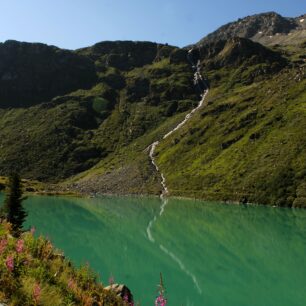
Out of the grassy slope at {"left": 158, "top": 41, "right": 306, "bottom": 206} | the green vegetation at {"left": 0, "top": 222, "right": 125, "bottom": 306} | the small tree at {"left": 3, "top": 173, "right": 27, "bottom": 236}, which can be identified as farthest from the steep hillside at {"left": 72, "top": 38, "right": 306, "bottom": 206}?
the green vegetation at {"left": 0, "top": 222, "right": 125, "bottom": 306}

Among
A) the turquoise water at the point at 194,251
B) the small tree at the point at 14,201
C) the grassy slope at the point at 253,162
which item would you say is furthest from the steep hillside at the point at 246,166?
the small tree at the point at 14,201

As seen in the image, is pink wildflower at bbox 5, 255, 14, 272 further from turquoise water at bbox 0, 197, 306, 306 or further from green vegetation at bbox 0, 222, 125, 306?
turquoise water at bbox 0, 197, 306, 306

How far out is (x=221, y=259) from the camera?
54062 millimetres

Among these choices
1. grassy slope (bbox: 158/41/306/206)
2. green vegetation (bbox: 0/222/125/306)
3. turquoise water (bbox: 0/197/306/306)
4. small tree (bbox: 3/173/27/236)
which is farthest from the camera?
grassy slope (bbox: 158/41/306/206)

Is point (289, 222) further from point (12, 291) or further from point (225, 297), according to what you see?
point (12, 291)

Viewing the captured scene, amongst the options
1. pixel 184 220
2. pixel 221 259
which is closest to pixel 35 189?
pixel 184 220

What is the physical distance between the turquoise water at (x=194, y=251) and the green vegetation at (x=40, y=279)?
17.8m

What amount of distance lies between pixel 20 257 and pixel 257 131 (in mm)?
174693

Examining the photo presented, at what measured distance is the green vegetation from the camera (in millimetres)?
9848

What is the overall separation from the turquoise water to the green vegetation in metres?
17.8

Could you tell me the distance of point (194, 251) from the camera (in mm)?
58594

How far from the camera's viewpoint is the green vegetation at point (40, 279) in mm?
9848

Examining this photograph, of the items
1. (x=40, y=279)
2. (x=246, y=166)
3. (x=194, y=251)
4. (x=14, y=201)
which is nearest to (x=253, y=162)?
(x=246, y=166)

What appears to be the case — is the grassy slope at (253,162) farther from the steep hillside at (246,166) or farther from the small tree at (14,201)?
the small tree at (14,201)
